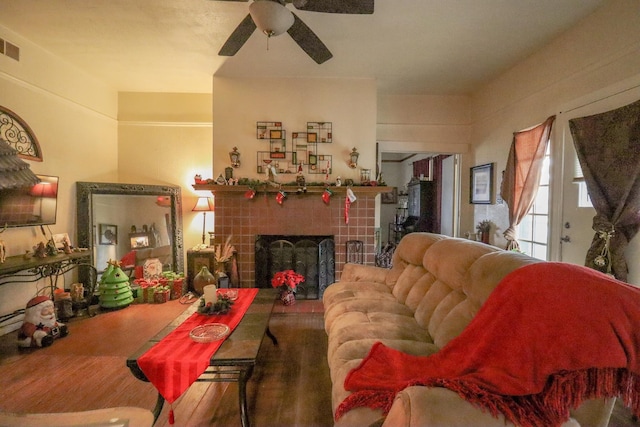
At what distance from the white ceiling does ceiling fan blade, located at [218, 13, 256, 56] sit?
1.24 feet

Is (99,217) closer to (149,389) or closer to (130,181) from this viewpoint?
(130,181)

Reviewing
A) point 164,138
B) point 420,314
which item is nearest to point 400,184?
point 164,138

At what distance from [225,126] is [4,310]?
284cm

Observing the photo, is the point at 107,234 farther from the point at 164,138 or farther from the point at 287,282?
the point at 287,282

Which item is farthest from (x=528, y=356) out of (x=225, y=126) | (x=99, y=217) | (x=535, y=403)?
(x=99, y=217)

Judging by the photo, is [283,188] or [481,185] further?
[481,185]

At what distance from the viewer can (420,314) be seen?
178 cm

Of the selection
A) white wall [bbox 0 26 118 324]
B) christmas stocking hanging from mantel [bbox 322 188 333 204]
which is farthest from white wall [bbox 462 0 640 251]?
white wall [bbox 0 26 118 324]

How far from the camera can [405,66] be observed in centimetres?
321

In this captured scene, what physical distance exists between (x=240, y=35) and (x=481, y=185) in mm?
3416

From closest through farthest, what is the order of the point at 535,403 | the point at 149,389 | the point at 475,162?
the point at 535,403, the point at 149,389, the point at 475,162

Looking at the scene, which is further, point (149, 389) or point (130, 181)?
point (130, 181)

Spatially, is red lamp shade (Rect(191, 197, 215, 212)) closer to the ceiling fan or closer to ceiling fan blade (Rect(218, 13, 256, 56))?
ceiling fan blade (Rect(218, 13, 256, 56))

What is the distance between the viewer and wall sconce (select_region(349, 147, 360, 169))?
3537mm
